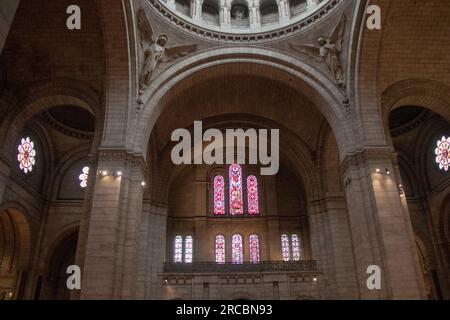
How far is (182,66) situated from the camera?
1672 cm

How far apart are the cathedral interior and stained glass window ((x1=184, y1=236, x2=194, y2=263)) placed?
0.28 ft

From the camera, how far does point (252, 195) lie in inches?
1040

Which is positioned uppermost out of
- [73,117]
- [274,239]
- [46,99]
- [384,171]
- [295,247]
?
[73,117]

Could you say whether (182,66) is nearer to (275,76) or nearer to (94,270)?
(275,76)

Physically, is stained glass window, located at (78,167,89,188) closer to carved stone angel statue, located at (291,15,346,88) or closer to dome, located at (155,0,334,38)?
dome, located at (155,0,334,38)

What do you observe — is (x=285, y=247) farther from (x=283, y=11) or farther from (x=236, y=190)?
Answer: (x=283, y=11)

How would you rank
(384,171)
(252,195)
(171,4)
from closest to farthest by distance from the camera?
(384,171) < (171,4) < (252,195)

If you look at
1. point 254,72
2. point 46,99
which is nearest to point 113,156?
point 46,99

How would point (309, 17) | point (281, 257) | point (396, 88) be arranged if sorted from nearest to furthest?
point (396, 88) → point (309, 17) → point (281, 257)

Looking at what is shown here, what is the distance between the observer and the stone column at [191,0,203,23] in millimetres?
18000

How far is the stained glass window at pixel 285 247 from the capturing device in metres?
24.6

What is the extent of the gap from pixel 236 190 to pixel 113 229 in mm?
14804
